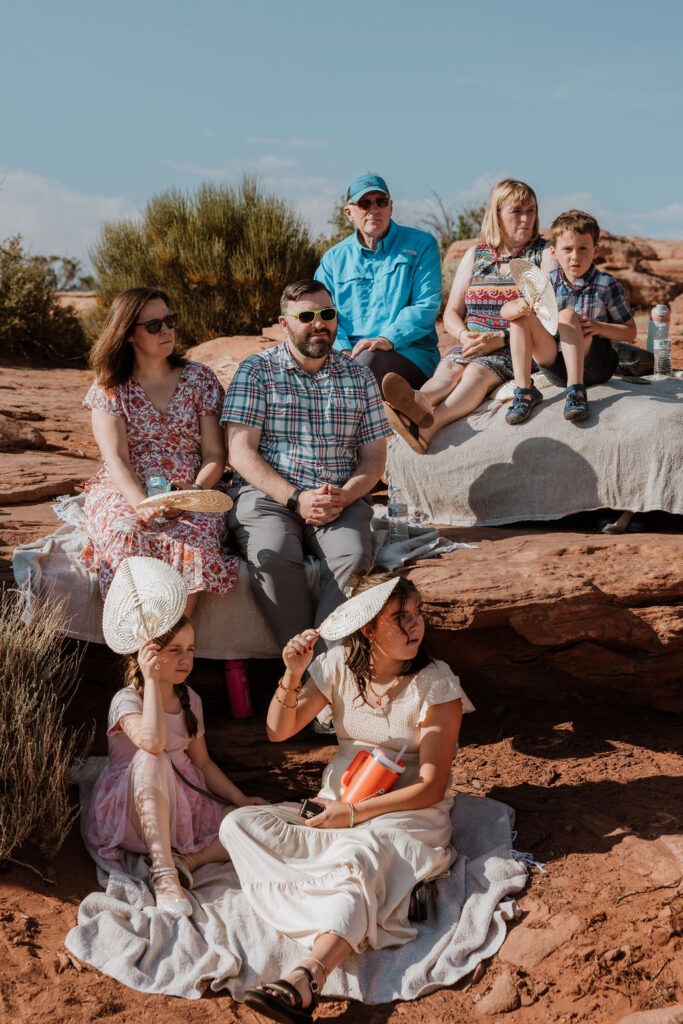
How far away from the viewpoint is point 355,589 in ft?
12.5

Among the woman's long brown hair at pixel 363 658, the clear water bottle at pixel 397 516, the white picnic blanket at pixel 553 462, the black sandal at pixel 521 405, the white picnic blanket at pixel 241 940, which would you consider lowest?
the white picnic blanket at pixel 241 940

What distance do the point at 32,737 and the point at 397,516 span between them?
2.27 meters

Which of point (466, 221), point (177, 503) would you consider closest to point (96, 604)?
point (177, 503)

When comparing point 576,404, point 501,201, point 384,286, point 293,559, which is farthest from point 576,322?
point 293,559

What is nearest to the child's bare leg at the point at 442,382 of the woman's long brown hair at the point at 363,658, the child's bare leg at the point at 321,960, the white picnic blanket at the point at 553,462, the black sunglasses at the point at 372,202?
the white picnic blanket at the point at 553,462

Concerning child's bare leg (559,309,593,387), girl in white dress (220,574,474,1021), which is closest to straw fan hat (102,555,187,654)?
girl in white dress (220,574,474,1021)

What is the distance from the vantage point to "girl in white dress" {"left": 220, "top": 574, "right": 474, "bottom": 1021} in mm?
3277

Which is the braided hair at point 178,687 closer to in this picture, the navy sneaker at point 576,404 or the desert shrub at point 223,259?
the navy sneaker at point 576,404

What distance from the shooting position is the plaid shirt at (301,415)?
4.61m

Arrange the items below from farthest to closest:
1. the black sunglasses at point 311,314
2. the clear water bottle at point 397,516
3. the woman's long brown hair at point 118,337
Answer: the clear water bottle at point 397,516 → the black sunglasses at point 311,314 → the woman's long brown hair at point 118,337

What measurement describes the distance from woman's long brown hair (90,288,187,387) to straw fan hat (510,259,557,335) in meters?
1.81

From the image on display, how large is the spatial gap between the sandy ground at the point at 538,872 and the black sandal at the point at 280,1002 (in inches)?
8.7

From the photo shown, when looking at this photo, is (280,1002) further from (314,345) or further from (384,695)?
(314,345)

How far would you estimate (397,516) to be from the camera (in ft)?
17.6
